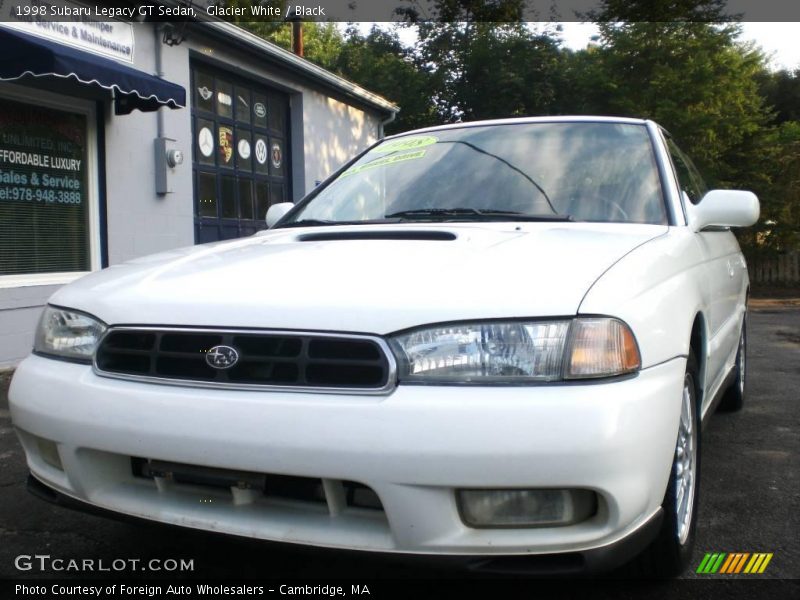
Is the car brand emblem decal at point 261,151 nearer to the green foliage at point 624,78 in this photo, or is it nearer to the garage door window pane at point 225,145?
the garage door window pane at point 225,145

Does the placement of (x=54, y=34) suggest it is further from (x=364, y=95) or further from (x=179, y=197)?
(x=364, y=95)

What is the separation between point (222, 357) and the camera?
6.44 ft

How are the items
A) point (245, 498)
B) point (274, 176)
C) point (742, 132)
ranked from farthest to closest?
1. point (742, 132)
2. point (274, 176)
3. point (245, 498)

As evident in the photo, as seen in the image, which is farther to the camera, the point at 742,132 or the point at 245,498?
the point at 742,132

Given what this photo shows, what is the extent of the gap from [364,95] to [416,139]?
362 inches

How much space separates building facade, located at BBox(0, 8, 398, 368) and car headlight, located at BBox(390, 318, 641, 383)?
474 centimetres

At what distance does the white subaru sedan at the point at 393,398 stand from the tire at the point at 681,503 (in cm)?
1

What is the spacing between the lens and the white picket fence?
1683 centimetres

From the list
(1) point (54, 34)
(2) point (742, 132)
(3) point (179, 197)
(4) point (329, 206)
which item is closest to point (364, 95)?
(3) point (179, 197)

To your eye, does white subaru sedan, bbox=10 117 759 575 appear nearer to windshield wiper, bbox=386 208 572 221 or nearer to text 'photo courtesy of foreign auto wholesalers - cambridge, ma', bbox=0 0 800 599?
text 'photo courtesy of foreign auto wholesalers - cambridge, ma', bbox=0 0 800 599

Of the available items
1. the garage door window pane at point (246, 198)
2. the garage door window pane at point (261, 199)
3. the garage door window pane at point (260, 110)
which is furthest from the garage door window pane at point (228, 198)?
the garage door window pane at point (260, 110)

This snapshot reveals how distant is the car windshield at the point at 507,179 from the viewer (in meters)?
2.93

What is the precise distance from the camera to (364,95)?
12.5 metres

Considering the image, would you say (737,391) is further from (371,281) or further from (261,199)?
(261,199)
